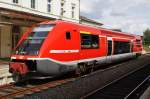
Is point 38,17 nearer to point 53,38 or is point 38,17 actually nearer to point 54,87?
point 53,38

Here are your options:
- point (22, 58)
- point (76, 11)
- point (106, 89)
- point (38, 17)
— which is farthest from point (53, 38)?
point (76, 11)

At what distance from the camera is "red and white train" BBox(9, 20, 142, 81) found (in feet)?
47.2

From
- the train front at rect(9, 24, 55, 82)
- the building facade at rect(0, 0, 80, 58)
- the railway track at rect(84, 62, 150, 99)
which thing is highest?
the building facade at rect(0, 0, 80, 58)

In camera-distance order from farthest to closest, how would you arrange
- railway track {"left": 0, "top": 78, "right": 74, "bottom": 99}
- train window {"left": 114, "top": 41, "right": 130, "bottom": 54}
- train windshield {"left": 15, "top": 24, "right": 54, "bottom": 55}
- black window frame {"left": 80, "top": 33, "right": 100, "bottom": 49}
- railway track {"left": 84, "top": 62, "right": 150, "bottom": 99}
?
train window {"left": 114, "top": 41, "right": 130, "bottom": 54}
black window frame {"left": 80, "top": 33, "right": 100, "bottom": 49}
train windshield {"left": 15, "top": 24, "right": 54, "bottom": 55}
railway track {"left": 84, "top": 62, "right": 150, "bottom": 99}
railway track {"left": 0, "top": 78, "right": 74, "bottom": 99}

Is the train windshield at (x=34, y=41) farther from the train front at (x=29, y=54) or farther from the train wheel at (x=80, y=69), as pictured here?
the train wheel at (x=80, y=69)

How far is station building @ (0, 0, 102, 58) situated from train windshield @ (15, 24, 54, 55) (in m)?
6.87

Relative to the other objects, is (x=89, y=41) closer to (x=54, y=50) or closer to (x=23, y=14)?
(x=54, y=50)

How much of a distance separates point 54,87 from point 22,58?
2039 millimetres

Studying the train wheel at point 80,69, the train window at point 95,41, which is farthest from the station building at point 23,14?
the train wheel at point 80,69

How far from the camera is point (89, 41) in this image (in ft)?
60.2

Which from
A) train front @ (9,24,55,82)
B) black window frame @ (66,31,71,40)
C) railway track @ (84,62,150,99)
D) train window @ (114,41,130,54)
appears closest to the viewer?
railway track @ (84,62,150,99)

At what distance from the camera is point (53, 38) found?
49.5ft

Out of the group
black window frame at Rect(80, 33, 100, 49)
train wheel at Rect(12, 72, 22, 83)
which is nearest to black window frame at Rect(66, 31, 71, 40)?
black window frame at Rect(80, 33, 100, 49)

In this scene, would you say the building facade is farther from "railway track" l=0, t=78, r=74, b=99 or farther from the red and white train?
"railway track" l=0, t=78, r=74, b=99
